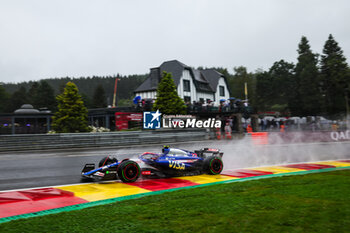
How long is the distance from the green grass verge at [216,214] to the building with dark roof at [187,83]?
32.8 meters

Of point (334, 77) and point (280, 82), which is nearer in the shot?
point (334, 77)

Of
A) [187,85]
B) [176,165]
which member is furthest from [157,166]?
[187,85]

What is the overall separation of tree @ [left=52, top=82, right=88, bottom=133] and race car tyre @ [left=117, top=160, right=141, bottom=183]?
2205cm

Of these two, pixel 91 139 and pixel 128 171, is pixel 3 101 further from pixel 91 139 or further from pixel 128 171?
pixel 128 171

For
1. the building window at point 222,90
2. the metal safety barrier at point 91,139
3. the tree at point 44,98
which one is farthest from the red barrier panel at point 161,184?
the tree at point 44,98

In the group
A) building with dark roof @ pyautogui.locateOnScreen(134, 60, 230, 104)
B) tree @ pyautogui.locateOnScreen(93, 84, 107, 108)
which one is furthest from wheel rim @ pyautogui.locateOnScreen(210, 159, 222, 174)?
tree @ pyautogui.locateOnScreen(93, 84, 107, 108)

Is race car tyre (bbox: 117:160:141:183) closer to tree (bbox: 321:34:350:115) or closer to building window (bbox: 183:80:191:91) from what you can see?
building window (bbox: 183:80:191:91)

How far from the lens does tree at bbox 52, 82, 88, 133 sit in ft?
96.2

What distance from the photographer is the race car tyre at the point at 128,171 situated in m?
8.12

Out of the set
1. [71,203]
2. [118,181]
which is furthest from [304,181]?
[71,203]

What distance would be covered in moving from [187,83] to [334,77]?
29.5 meters

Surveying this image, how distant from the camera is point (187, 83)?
141ft

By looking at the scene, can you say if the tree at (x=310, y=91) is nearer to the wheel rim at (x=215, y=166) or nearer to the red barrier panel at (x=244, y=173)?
the red barrier panel at (x=244, y=173)

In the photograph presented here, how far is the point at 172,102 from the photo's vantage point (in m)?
31.1
